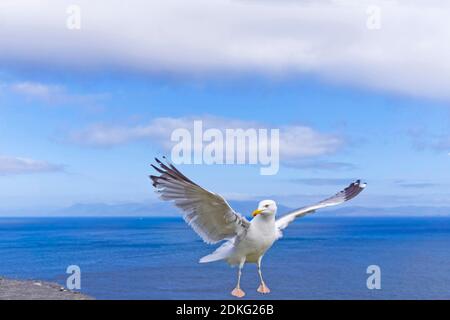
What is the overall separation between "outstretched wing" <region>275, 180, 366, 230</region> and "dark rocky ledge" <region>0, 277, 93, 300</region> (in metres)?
5.01

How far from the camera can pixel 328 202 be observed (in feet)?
41.7

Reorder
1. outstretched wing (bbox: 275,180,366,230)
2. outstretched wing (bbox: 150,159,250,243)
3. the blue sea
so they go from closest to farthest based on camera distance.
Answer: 1. outstretched wing (bbox: 150,159,250,243)
2. outstretched wing (bbox: 275,180,366,230)
3. the blue sea

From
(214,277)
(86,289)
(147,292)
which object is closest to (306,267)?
(214,277)

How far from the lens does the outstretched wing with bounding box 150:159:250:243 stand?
31.8ft

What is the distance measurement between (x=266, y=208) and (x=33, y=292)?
7.80 metres

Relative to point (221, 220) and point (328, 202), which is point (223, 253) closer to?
point (221, 220)

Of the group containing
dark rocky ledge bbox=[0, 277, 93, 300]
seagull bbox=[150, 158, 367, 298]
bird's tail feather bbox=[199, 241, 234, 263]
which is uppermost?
seagull bbox=[150, 158, 367, 298]

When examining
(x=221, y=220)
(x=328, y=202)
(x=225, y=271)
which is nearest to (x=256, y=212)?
(x=221, y=220)

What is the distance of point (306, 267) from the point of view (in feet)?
234

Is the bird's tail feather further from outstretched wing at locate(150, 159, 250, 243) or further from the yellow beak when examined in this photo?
the yellow beak

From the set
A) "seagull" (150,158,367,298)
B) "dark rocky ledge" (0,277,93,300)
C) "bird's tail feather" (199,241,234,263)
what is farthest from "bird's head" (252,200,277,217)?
"dark rocky ledge" (0,277,93,300)

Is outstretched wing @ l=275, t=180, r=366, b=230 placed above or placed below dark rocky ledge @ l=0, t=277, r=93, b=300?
above
